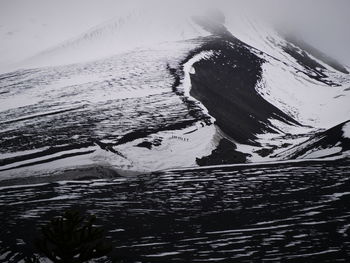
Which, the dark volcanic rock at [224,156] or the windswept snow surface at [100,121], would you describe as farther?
the dark volcanic rock at [224,156]

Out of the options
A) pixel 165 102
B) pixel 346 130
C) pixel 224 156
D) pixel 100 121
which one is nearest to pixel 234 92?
pixel 165 102

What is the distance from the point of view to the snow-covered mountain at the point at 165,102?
1414 inches

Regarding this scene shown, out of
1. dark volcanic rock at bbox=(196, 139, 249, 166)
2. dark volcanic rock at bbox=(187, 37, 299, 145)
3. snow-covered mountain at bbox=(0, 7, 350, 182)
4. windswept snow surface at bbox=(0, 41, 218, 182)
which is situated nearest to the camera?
windswept snow surface at bbox=(0, 41, 218, 182)

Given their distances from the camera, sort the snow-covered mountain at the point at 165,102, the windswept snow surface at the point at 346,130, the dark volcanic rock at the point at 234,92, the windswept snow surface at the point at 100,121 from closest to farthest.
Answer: the windswept snow surface at the point at 100,121
the windswept snow surface at the point at 346,130
the snow-covered mountain at the point at 165,102
the dark volcanic rock at the point at 234,92

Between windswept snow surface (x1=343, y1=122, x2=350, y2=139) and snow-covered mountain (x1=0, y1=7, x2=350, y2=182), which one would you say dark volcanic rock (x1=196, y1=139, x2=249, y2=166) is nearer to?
snow-covered mountain (x1=0, y1=7, x2=350, y2=182)

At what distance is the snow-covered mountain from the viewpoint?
118 ft

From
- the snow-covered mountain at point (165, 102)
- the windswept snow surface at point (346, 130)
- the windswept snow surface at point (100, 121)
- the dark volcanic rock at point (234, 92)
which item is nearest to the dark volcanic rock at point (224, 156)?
the snow-covered mountain at point (165, 102)

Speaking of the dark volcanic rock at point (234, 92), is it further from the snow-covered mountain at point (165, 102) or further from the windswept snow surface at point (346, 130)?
the windswept snow surface at point (346, 130)

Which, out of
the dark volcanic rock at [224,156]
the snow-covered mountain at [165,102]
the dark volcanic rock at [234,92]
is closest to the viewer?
the dark volcanic rock at [224,156]

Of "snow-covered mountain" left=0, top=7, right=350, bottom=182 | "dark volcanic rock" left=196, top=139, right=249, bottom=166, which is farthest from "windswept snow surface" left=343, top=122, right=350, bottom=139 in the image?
"dark volcanic rock" left=196, top=139, right=249, bottom=166

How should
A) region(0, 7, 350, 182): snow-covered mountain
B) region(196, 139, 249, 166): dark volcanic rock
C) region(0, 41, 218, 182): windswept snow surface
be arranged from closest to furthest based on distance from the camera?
region(0, 41, 218, 182): windswept snow surface → region(196, 139, 249, 166): dark volcanic rock → region(0, 7, 350, 182): snow-covered mountain

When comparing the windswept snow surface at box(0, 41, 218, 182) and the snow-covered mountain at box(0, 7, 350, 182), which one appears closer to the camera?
the windswept snow surface at box(0, 41, 218, 182)

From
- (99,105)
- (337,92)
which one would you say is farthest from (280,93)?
(99,105)

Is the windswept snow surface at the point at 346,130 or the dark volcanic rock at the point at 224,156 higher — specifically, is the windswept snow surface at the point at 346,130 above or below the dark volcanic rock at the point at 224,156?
above
